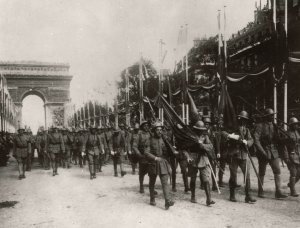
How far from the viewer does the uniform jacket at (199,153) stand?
8766 mm

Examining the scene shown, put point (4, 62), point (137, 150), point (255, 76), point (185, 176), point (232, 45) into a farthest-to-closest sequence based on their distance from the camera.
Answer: point (4, 62), point (232, 45), point (255, 76), point (185, 176), point (137, 150)

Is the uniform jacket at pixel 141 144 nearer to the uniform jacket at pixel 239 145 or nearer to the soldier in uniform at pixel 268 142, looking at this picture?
the uniform jacket at pixel 239 145

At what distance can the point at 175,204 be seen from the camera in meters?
8.80

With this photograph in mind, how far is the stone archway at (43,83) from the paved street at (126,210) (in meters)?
49.5

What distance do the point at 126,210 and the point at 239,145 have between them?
2927 millimetres

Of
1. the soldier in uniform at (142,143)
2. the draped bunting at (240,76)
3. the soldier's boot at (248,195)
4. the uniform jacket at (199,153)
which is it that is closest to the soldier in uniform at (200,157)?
the uniform jacket at (199,153)

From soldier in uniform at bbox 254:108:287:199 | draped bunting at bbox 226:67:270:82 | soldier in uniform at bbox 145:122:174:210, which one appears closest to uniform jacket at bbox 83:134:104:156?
soldier in uniform at bbox 145:122:174:210

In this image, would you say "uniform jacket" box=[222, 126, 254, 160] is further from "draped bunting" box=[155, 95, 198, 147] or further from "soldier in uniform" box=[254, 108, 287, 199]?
"draped bunting" box=[155, 95, 198, 147]

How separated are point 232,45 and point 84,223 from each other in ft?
129

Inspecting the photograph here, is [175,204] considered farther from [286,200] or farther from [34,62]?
[34,62]

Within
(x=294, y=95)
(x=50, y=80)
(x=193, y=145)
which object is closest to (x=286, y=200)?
(x=193, y=145)

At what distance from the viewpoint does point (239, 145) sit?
898cm

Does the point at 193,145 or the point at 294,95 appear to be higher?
the point at 294,95

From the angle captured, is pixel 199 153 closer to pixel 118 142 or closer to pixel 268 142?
pixel 268 142
